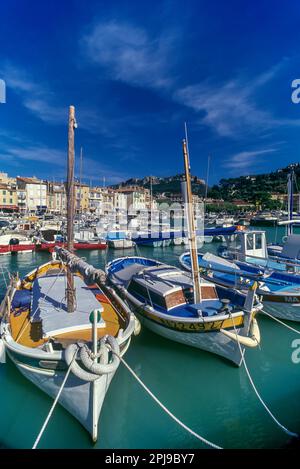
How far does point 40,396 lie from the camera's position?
8039 millimetres

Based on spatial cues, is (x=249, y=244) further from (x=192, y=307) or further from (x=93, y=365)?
(x=93, y=365)

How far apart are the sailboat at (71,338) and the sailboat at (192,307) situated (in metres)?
1.55

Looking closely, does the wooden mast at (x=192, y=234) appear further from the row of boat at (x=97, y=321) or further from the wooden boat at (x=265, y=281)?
the wooden boat at (x=265, y=281)

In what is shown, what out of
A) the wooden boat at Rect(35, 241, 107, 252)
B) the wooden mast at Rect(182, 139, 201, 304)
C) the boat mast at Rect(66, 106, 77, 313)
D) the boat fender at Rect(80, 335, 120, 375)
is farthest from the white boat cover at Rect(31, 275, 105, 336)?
the wooden boat at Rect(35, 241, 107, 252)

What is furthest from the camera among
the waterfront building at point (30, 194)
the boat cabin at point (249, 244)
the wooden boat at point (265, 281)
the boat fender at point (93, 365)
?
the waterfront building at point (30, 194)

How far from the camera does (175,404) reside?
7.96 metres

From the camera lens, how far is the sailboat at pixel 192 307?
9375 mm

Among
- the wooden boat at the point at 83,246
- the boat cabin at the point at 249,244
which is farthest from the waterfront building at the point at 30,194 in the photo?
the boat cabin at the point at 249,244

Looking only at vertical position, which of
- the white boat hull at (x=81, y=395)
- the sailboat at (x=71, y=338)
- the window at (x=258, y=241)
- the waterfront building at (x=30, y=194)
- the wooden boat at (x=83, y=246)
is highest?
the waterfront building at (x=30, y=194)

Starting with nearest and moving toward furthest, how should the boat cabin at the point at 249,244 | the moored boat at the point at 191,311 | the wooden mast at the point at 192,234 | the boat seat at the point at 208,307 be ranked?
the moored boat at the point at 191,311 → the boat seat at the point at 208,307 → the wooden mast at the point at 192,234 → the boat cabin at the point at 249,244

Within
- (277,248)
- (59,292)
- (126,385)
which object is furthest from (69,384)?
(277,248)

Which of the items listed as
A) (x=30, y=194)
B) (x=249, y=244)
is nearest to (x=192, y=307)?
(x=249, y=244)

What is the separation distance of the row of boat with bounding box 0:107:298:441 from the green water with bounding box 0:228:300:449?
562mm

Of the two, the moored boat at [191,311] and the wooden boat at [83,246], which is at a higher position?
the wooden boat at [83,246]
